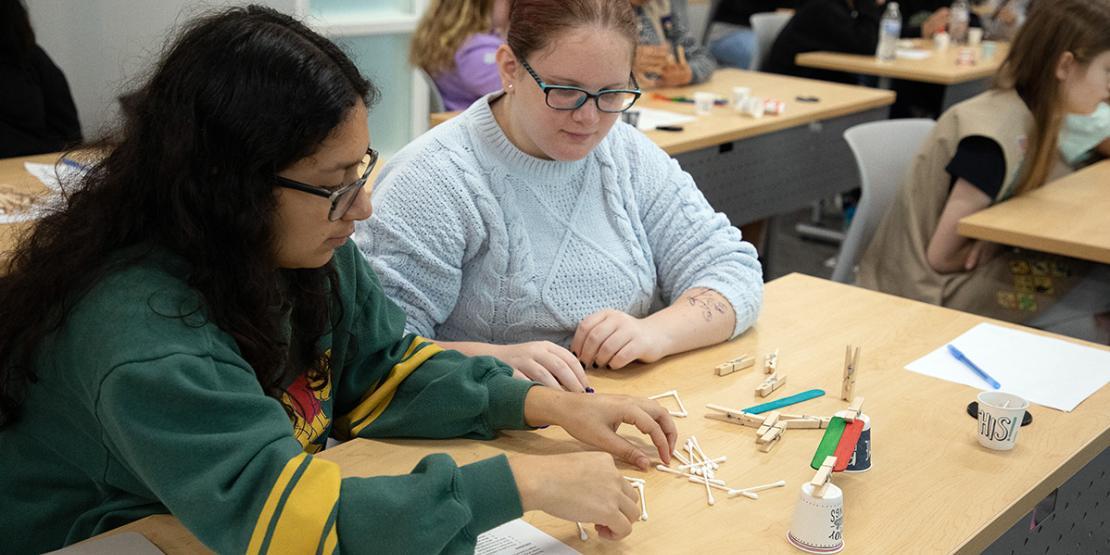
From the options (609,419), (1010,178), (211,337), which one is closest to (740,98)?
(1010,178)

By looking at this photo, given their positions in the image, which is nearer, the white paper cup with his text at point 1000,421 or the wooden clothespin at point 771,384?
the white paper cup with his text at point 1000,421

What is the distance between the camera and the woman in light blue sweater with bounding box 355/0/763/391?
1772 millimetres

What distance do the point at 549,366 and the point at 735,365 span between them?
1.05 ft

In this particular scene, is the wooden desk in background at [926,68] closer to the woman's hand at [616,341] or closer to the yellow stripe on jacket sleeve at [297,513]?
the woman's hand at [616,341]

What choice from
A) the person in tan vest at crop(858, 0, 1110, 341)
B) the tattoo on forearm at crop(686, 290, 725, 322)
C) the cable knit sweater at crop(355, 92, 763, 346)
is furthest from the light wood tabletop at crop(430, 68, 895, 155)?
the tattoo on forearm at crop(686, 290, 725, 322)

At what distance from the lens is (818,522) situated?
4.02 ft

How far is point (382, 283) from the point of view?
1.78 m

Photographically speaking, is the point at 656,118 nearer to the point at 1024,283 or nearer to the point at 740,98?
the point at 740,98

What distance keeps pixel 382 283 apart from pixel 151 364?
0.72 m

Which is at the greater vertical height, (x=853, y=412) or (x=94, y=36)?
(x=853, y=412)

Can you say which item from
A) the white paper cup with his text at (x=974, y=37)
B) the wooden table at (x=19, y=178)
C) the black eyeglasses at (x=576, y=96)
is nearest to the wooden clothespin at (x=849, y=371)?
the black eyeglasses at (x=576, y=96)

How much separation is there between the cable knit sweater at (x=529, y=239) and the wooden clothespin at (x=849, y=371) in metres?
0.27

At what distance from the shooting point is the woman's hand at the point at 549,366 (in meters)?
1.64

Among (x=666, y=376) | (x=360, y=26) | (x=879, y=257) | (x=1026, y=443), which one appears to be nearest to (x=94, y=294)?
(x=666, y=376)
